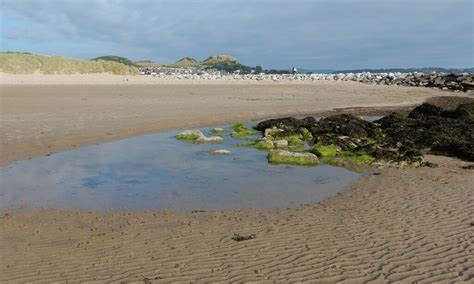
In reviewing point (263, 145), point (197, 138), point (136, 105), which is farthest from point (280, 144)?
point (136, 105)

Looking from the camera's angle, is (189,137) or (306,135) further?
(306,135)

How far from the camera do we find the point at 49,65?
134 feet

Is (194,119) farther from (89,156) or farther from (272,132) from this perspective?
(89,156)

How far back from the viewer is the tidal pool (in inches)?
384

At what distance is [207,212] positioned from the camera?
356 inches

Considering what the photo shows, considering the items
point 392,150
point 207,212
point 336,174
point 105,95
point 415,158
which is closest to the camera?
point 207,212

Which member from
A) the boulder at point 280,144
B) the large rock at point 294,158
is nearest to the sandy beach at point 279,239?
the large rock at point 294,158

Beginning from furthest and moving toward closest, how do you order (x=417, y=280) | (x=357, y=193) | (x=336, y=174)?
(x=336, y=174) → (x=357, y=193) → (x=417, y=280)

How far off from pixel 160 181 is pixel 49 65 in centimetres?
3369

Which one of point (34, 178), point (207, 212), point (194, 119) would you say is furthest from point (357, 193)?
point (194, 119)

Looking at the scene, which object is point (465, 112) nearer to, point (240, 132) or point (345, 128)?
point (345, 128)

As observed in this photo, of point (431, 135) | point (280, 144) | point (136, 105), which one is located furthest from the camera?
point (136, 105)

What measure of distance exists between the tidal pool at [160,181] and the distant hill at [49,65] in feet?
89.2

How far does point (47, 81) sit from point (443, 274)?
119 ft
